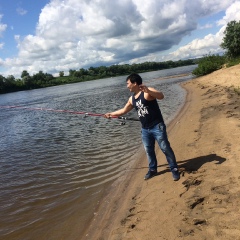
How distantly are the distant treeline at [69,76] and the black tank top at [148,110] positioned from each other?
113 meters

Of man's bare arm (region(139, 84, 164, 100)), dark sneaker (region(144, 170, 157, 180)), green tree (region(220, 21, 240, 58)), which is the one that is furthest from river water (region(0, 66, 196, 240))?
green tree (region(220, 21, 240, 58))

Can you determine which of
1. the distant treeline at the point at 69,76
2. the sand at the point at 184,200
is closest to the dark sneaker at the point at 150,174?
the sand at the point at 184,200

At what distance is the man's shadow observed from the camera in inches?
260

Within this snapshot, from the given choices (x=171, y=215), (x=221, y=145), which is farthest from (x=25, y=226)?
(x=221, y=145)

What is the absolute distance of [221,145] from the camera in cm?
760

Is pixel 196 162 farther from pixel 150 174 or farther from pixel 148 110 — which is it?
pixel 148 110

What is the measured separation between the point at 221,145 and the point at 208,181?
7.48 ft

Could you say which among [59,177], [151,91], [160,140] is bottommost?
[59,177]

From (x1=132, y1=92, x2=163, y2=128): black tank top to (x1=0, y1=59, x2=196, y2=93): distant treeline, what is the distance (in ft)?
372

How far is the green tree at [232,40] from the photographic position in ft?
136

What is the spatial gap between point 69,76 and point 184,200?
158374mm

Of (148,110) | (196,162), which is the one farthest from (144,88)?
(196,162)

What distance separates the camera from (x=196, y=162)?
6988 millimetres

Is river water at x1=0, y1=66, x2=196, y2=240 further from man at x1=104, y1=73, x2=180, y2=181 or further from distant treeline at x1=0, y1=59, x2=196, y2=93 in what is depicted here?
distant treeline at x1=0, y1=59, x2=196, y2=93
